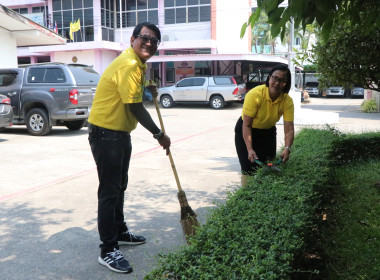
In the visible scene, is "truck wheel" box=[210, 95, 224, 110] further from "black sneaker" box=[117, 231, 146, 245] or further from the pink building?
"black sneaker" box=[117, 231, 146, 245]

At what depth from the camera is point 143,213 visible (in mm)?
5031

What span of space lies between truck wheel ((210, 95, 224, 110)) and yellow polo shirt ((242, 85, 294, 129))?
1860 centimetres

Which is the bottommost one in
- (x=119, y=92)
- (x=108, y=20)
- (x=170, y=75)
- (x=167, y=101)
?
(x=167, y=101)

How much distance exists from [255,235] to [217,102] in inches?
814

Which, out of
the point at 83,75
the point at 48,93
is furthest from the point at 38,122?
the point at 83,75

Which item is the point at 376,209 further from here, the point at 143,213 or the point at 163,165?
the point at 163,165

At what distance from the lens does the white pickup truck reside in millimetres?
22766

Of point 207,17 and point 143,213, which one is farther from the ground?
point 207,17

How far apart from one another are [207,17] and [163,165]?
926 inches

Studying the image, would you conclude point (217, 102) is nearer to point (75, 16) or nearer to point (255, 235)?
point (75, 16)

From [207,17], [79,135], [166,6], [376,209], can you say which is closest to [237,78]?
[207,17]

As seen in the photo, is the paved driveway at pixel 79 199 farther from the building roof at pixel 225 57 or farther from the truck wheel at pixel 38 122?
the building roof at pixel 225 57

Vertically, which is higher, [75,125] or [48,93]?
[48,93]

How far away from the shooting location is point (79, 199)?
221 inches
